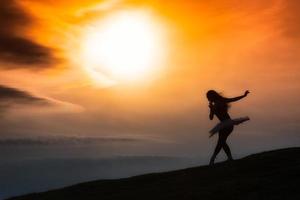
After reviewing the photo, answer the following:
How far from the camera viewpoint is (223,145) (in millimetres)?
27062

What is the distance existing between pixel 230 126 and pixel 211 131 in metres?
0.97

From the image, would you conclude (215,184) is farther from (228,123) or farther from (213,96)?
(213,96)

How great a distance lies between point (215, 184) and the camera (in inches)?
926

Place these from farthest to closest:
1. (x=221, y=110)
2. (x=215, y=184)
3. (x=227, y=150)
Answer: (x=221, y=110), (x=227, y=150), (x=215, y=184)

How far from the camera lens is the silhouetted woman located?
2709 cm

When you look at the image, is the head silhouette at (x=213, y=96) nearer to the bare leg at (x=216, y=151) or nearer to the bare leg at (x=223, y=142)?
the bare leg at (x=223, y=142)

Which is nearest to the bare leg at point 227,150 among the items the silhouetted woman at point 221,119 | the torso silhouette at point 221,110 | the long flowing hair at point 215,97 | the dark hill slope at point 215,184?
the silhouetted woman at point 221,119

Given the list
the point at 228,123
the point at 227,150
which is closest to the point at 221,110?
the point at 228,123

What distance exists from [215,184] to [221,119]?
4890 millimetres

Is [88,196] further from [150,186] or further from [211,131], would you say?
[211,131]

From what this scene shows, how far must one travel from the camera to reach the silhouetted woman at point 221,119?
88.9ft

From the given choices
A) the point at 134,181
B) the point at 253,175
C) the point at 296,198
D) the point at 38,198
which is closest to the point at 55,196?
the point at 38,198

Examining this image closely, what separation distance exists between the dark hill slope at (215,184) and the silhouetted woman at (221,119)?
0.80 metres

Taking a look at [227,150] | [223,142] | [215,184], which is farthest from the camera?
[227,150]
